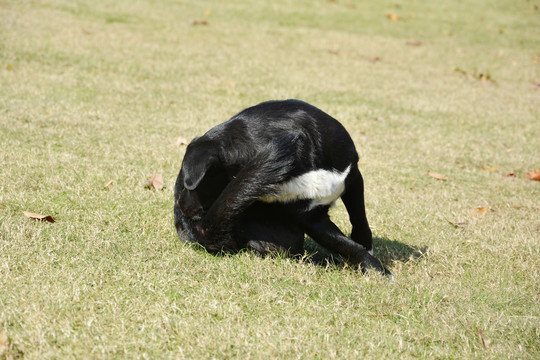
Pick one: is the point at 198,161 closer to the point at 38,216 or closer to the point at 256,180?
the point at 256,180

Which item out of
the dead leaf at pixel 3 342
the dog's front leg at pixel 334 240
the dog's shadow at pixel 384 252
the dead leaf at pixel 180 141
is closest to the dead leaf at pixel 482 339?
the dog's front leg at pixel 334 240

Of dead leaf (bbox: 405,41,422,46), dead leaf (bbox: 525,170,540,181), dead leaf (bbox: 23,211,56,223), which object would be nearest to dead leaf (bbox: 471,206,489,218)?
dead leaf (bbox: 525,170,540,181)

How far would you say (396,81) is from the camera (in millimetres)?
11055

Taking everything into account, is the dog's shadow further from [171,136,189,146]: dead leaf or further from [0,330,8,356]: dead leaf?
[171,136,189,146]: dead leaf

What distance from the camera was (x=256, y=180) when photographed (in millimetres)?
3406

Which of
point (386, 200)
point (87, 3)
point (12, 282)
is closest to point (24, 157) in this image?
point (12, 282)

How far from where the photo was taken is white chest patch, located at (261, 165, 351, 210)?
3484 millimetres

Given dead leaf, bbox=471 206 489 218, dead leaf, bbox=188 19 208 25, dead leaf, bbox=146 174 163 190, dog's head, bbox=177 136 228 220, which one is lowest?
dead leaf, bbox=146 174 163 190

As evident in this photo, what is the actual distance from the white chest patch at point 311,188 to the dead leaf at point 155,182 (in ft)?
6.67

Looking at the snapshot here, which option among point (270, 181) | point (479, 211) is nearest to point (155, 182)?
point (270, 181)

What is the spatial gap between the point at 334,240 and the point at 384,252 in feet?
2.87

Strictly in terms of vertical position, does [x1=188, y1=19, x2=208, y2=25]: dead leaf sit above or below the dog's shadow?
above

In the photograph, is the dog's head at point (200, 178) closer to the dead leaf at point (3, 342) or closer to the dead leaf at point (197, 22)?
the dead leaf at point (3, 342)

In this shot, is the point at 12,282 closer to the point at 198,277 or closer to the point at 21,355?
the point at 21,355
